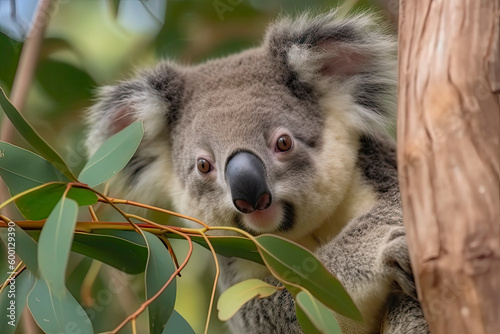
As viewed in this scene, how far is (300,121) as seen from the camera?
2.19 metres

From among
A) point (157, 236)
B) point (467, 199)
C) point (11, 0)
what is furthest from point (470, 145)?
point (11, 0)

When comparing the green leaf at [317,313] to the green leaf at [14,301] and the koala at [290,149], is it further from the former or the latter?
the green leaf at [14,301]

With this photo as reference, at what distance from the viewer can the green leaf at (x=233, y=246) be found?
5.44 feet

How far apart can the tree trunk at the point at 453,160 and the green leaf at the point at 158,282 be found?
23.6 inches

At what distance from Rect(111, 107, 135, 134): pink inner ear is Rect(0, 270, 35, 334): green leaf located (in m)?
0.92

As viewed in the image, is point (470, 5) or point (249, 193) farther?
point (249, 193)

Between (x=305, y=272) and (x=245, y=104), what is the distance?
33.8 inches

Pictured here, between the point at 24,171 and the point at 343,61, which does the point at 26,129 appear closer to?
the point at 24,171

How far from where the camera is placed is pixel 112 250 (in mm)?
1690

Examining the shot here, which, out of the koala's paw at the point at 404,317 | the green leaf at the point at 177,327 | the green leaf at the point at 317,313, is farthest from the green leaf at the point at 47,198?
the koala's paw at the point at 404,317

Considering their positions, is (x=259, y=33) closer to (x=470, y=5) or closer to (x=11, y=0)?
(x=11, y=0)

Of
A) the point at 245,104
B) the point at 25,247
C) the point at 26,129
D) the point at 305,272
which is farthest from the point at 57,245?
the point at 245,104

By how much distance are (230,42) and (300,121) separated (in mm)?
1761

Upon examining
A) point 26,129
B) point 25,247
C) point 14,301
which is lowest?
point 14,301
